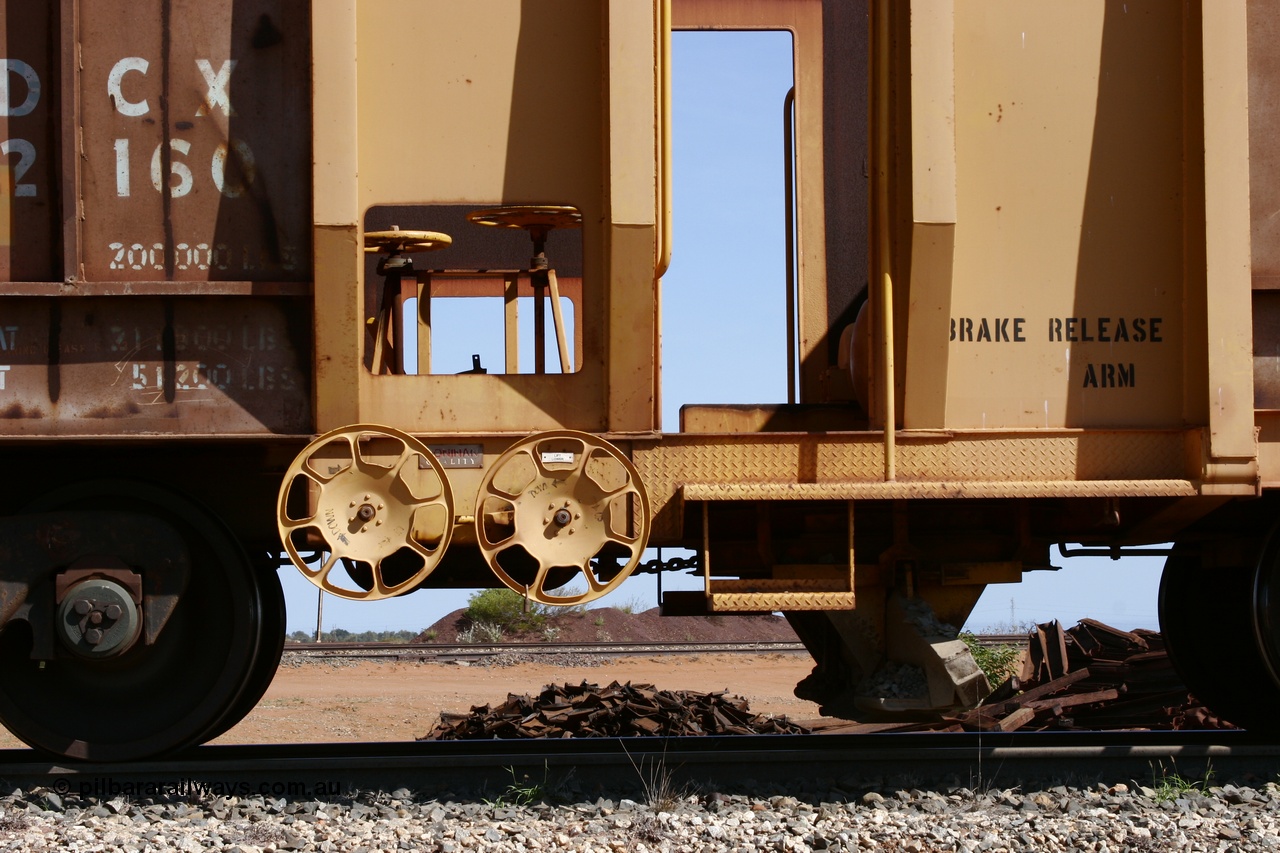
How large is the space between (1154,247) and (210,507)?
4.35 metres

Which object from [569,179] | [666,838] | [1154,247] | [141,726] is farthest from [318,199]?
[1154,247]

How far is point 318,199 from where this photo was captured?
5422mm

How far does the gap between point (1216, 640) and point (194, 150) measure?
18.6 feet

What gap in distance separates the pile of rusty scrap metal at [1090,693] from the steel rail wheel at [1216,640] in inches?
41.4

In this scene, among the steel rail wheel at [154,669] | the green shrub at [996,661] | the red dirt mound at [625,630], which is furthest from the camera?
the red dirt mound at [625,630]

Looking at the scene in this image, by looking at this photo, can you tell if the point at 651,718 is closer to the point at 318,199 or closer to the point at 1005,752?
the point at 1005,752

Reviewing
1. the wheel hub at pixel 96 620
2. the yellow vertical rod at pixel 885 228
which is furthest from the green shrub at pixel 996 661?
the wheel hub at pixel 96 620

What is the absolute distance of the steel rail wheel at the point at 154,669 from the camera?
583cm

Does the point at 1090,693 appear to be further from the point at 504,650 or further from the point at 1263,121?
the point at 504,650

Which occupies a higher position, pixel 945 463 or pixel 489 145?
pixel 489 145

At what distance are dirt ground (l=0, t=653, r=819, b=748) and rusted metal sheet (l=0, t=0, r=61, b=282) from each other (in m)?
5.33

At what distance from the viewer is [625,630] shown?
20281 millimetres

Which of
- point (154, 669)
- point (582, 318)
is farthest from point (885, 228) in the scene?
point (154, 669)

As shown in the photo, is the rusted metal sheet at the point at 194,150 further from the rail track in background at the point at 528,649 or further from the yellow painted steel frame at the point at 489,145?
the rail track in background at the point at 528,649
